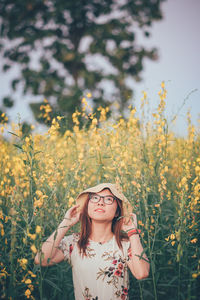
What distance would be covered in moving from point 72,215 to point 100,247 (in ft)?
0.93

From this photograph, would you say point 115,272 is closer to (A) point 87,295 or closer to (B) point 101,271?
(B) point 101,271

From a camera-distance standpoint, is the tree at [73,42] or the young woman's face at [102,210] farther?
the tree at [73,42]

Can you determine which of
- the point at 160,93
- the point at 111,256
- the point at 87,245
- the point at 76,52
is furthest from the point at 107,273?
the point at 76,52

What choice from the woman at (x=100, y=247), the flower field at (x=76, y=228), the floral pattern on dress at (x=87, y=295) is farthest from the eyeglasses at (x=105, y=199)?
the floral pattern on dress at (x=87, y=295)

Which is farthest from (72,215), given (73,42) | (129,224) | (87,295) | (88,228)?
(73,42)

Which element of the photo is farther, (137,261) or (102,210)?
(102,210)

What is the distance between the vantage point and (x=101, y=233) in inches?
73.2

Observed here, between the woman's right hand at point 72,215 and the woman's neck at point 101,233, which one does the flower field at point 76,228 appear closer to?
the woman's right hand at point 72,215

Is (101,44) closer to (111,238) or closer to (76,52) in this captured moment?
(76,52)

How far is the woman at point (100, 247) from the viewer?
1.69 m

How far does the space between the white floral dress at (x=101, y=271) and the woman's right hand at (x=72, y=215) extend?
19 cm

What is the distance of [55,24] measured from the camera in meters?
11.1

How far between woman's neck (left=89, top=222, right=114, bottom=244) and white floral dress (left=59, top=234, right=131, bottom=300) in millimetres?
35

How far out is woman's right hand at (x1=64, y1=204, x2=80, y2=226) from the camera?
1.79 metres
